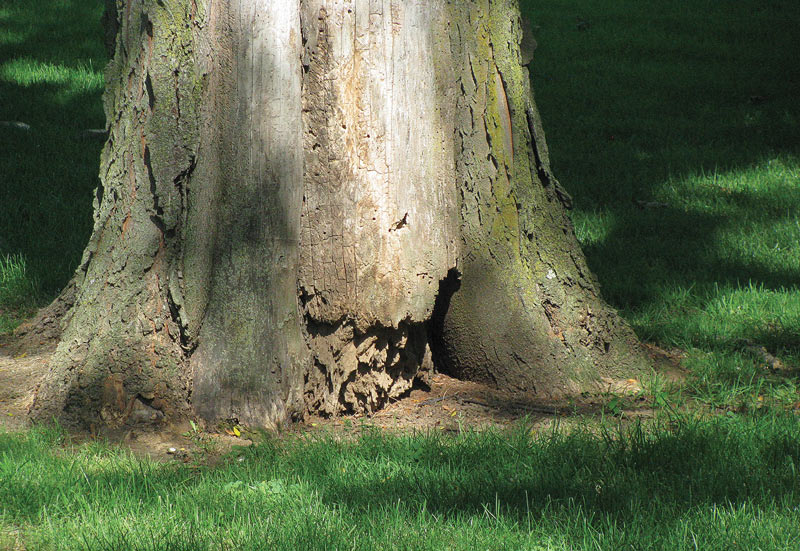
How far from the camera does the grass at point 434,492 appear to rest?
8.38 feet

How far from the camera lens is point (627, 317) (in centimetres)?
483

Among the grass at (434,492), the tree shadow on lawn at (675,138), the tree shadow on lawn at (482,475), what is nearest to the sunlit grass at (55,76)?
the tree shadow on lawn at (675,138)

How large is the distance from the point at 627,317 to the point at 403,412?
5.63ft

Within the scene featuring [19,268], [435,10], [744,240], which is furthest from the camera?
[744,240]

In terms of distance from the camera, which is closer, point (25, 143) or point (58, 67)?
point (25, 143)

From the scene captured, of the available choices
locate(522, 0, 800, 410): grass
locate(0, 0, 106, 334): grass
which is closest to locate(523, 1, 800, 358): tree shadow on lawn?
locate(522, 0, 800, 410): grass

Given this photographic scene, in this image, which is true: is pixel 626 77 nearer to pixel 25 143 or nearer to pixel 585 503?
pixel 25 143

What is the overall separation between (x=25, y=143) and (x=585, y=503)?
6035 mm

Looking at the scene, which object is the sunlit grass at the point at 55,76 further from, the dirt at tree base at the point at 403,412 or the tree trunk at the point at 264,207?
the tree trunk at the point at 264,207

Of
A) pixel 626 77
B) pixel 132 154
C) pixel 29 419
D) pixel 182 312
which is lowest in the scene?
pixel 29 419

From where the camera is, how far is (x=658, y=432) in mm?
3275

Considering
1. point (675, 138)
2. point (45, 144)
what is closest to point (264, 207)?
point (45, 144)

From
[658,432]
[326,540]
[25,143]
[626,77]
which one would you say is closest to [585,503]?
[658,432]

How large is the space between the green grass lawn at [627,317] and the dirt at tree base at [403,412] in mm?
125
